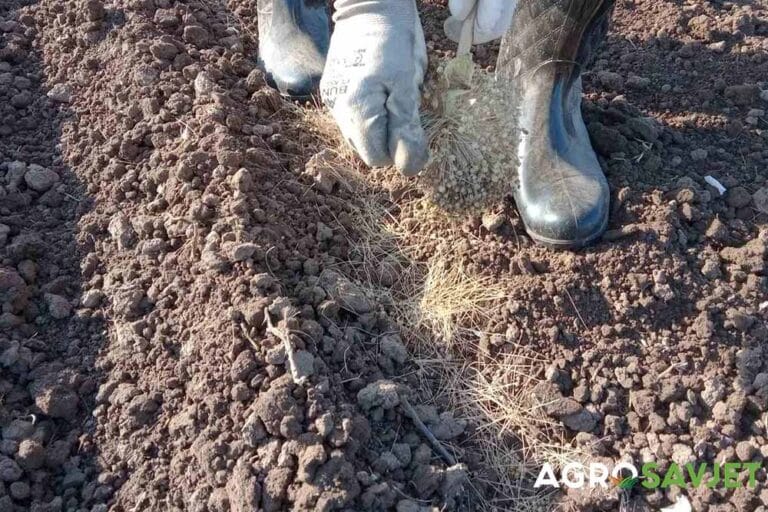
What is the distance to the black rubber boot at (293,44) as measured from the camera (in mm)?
2094

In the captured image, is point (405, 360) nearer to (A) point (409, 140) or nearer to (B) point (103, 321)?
(A) point (409, 140)

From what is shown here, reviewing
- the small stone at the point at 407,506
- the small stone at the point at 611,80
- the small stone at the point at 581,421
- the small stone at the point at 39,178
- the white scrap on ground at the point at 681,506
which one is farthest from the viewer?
the small stone at the point at 611,80

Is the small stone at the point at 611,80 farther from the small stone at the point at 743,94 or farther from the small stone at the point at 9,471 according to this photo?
the small stone at the point at 9,471

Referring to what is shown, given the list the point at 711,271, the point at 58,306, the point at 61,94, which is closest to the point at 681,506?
the point at 711,271

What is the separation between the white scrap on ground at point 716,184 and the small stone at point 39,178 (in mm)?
1911

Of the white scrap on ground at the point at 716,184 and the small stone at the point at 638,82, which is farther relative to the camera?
the small stone at the point at 638,82

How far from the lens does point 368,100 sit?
5.23 ft

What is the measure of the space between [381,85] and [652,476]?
3.70ft

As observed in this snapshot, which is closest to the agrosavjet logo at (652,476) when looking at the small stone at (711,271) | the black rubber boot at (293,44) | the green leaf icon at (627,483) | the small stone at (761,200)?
the green leaf icon at (627,483)

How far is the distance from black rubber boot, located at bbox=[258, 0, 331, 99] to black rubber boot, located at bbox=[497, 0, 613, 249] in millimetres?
627

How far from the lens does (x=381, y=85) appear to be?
5.28 ft

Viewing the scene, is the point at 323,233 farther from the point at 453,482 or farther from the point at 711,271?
the point at 711,271

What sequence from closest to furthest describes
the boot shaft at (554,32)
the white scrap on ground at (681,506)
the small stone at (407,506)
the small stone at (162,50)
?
the small stone at (407,506), the white scrap on ground at (681,506), the boot shaft at (554,32), the small stone at (162,50)

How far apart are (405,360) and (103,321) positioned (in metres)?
0.77
